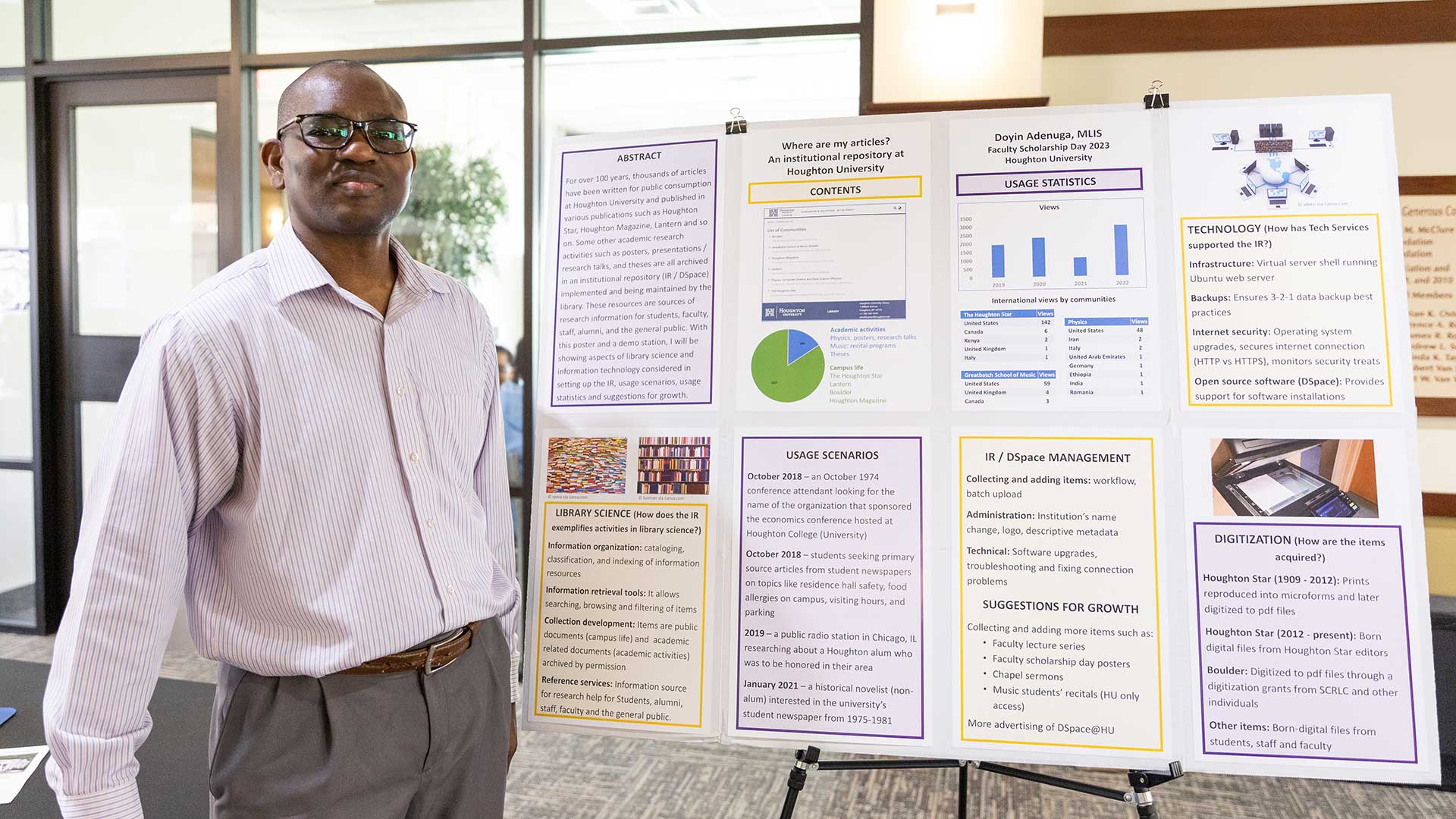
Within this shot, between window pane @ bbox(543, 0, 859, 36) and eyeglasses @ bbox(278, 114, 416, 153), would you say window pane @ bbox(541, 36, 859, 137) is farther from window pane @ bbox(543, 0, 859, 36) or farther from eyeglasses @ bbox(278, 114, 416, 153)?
eyeglasses @ bbox(278, 114, 416, 153)

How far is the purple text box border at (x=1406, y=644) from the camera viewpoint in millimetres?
1471

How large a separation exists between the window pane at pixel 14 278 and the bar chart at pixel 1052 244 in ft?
14.5

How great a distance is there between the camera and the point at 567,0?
12.4 ft

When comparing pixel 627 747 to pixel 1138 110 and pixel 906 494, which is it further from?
pixel 1138 110

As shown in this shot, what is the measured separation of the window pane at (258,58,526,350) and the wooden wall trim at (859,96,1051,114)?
1588 mm

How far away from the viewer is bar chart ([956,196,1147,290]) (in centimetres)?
162

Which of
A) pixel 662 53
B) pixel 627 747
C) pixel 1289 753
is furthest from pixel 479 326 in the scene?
pixel 662 53

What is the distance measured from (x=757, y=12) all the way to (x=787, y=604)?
273 centimetres

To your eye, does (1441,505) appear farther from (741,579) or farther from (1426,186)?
(741,579)

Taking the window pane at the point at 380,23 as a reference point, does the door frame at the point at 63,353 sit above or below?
below

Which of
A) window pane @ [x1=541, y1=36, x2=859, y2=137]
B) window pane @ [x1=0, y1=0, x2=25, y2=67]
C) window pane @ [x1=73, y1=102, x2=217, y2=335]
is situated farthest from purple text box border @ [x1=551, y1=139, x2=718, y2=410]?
window pane @ [x1=0, y1=0, x2=25, y2=67]

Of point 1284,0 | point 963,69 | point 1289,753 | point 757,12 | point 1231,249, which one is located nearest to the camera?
point 1289,753

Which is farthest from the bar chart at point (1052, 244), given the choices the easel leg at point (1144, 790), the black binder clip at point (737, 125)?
the easel leg at point (1144, 790)

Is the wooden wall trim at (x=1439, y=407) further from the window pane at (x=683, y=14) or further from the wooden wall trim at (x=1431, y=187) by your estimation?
the window pane at (x=683, y=14)
